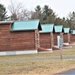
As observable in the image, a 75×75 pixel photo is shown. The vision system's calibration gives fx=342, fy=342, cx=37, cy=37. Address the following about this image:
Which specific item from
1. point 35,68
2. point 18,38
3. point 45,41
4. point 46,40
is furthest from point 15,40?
point 35,68

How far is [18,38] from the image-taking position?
46.2 m

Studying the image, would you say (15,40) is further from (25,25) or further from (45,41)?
(45,41)

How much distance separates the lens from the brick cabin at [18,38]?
45.6 m

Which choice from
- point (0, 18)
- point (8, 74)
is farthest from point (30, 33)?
point (0, 18)

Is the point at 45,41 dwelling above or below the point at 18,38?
below

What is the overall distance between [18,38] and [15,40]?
491mm

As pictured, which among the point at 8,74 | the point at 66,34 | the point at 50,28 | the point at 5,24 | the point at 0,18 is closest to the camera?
the point at 8,74

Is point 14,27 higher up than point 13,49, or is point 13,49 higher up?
point 14,27

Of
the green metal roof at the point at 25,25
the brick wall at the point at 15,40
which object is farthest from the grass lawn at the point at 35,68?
the green metal roof at the point at 25,25

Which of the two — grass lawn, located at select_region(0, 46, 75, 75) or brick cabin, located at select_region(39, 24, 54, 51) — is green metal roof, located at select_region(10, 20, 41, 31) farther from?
grass lawn, located at select_region(0, 46, 75, 75)

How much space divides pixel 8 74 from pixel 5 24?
26396 millimetres

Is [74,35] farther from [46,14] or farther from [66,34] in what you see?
[46,14]

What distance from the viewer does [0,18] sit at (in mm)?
111688

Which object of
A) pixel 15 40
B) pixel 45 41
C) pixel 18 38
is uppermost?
pixel 18 38
